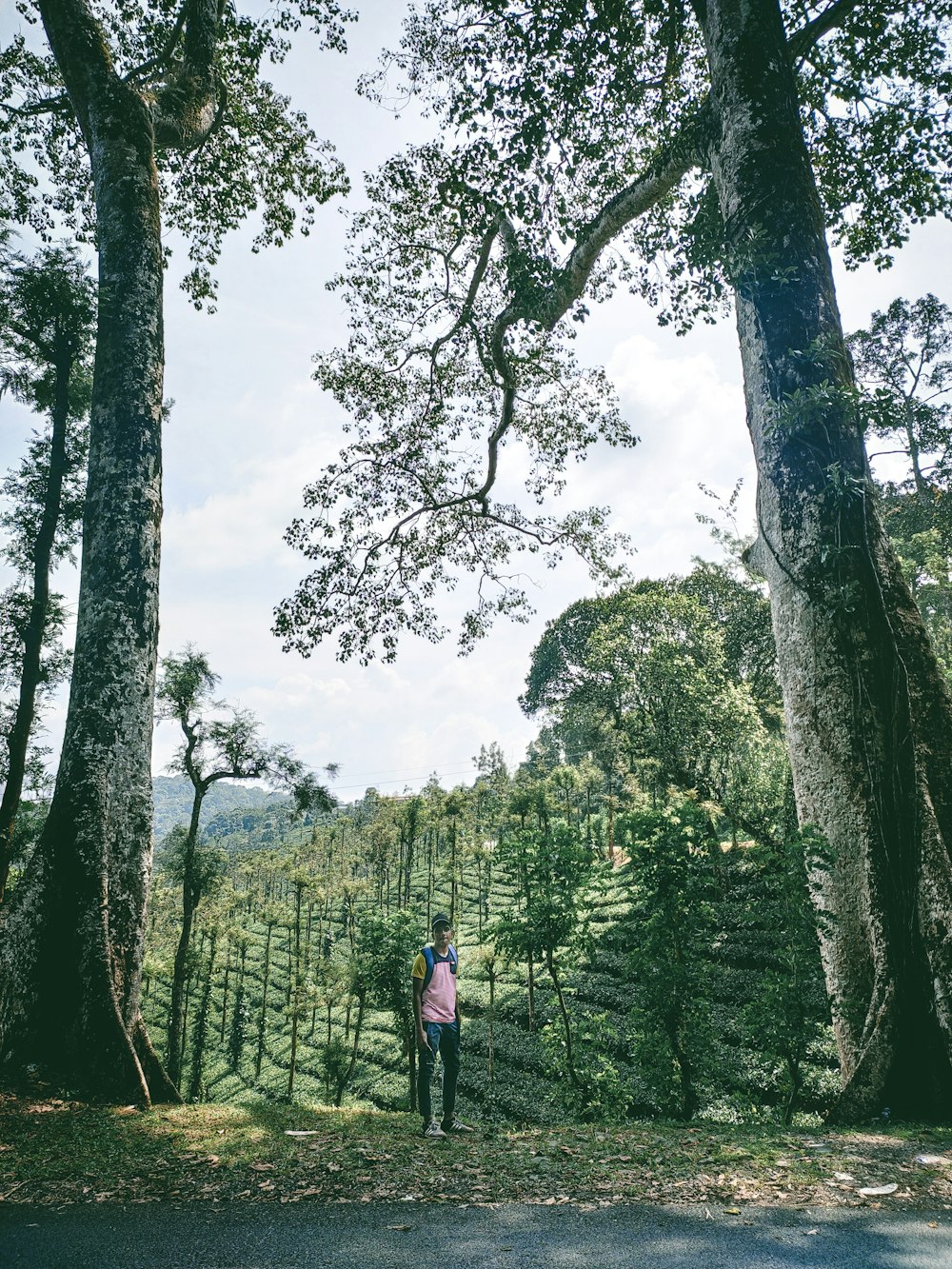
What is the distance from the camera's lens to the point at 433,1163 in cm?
379

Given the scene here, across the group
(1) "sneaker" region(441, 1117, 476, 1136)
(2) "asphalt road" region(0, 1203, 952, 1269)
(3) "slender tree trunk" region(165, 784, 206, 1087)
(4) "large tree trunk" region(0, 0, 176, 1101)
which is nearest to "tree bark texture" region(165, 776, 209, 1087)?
(3) "slender tree trunk" region(165, 784, 206, 1087)

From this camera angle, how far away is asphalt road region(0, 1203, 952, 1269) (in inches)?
94.7

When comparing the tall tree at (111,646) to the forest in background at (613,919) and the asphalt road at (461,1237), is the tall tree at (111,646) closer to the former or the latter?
the asphalt road at (461,1237)

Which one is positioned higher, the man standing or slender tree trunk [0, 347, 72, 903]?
slender tree trunk [0, 347, 72, 903]

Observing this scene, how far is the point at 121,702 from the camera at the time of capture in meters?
5.64

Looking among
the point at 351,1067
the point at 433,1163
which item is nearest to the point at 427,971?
the point at 433,1163

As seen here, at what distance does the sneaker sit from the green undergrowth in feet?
1.60

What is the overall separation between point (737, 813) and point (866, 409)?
2150 cm

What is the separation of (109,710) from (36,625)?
17.7 feet

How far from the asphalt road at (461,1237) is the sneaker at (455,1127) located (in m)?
2.45

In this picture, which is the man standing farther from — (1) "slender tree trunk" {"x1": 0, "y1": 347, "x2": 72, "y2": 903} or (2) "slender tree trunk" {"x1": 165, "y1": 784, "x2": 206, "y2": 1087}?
(2) "slender tree trunk" {"x1": 165, "y1": 784, "x2": 206, "y2": 1087}

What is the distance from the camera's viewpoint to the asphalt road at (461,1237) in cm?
240

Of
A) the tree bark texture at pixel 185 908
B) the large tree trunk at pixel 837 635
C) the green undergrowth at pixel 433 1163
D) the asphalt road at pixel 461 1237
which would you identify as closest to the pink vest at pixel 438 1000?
the green undergrowth at pixel 433 1163

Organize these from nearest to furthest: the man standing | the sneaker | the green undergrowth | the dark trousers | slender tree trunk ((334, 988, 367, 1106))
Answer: the green undergrowth < the sneaker < the dark trousers < the man standing < slender tree trunk ((334, 988, 367, 1106))
